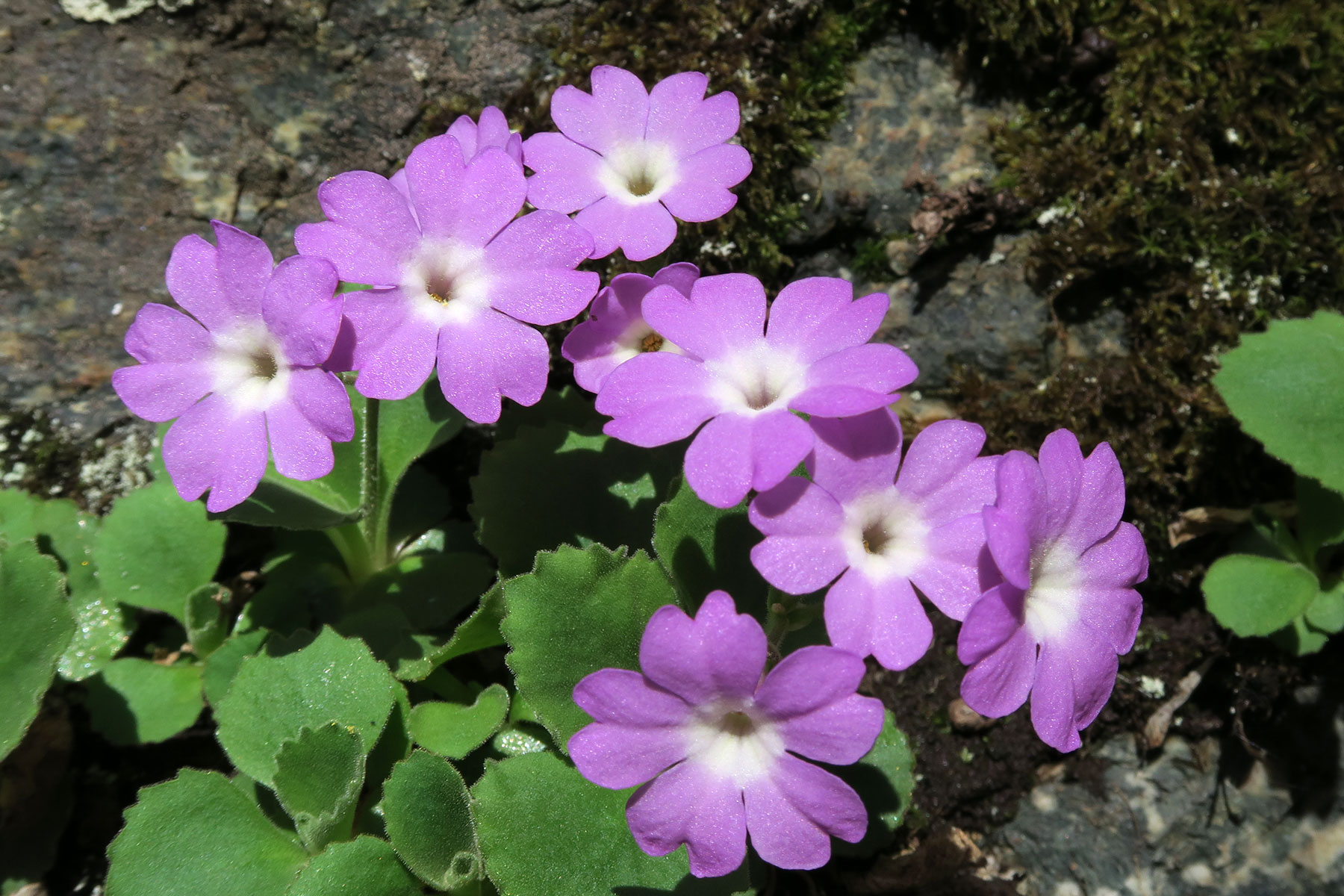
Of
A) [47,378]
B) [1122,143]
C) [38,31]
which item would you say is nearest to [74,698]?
[47,378]

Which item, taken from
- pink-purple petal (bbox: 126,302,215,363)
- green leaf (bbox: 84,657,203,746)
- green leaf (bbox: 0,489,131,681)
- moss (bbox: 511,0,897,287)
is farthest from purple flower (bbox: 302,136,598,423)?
green leaf (bbox: 0,489,131,681)

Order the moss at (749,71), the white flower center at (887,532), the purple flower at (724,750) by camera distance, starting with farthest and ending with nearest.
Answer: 1. the moss at (749,71)
2. the white flower center at (887,532)
3. the purple flower at (724,750)

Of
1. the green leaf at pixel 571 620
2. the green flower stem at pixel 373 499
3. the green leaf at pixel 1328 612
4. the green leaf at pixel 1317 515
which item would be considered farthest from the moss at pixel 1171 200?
the green flower stem at pixel 373 499

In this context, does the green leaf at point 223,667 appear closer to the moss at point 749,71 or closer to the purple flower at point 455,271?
the purple flower at point 455,271

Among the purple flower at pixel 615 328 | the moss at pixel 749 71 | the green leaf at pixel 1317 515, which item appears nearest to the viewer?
the purple flower at pixel 615 328

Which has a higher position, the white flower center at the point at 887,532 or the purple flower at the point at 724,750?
the white flower center at the point at 887,532

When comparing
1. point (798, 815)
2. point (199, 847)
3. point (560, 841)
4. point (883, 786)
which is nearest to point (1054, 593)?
point (798, 815)

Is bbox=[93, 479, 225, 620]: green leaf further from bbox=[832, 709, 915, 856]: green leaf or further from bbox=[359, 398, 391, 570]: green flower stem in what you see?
bbox=[832, 709, 915, 856]: green leaf
